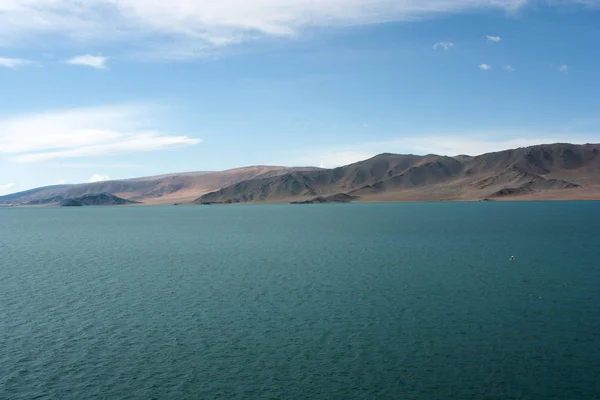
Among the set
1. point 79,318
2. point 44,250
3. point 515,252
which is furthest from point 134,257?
point 515,252

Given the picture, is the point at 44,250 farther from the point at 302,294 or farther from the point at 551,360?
the point at 551,360

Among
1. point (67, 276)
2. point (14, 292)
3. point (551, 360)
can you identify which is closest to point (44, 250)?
point (67, 276)

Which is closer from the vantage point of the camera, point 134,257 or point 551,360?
point 551,360

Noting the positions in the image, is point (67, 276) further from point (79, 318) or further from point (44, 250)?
point (44, 250)

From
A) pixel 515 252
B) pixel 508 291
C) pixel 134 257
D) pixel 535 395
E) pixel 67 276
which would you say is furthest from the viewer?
pixel 134 257

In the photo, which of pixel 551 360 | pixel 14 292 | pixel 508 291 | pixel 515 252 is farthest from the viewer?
pixel 515 252

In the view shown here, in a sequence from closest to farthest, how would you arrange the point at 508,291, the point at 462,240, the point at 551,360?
the point at 551,360, the point at 508,291, the point at 462,240
